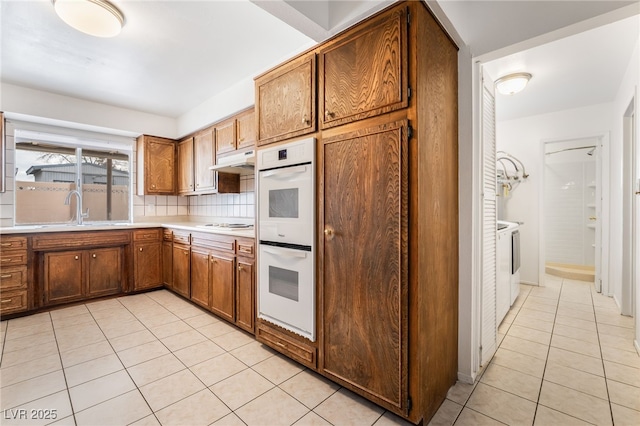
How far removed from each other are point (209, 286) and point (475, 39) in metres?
3.07

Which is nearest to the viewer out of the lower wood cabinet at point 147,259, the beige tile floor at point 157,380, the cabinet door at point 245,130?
the beige tile floor at point 157,380

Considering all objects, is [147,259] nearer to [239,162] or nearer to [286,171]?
[239,162]

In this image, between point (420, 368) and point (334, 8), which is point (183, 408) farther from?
point (334, 8)

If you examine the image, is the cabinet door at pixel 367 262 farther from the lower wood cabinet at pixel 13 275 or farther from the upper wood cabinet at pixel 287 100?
the lower wood cabinet at pixel 13 275

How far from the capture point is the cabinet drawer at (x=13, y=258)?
113 inches

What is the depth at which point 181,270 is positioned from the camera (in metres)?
3.50

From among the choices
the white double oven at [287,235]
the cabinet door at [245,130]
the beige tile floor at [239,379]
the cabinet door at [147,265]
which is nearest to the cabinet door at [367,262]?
the white double oven at [287,235]

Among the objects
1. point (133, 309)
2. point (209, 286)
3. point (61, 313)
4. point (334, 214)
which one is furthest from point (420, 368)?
point (61, 313)

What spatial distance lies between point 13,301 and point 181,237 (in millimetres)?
1676

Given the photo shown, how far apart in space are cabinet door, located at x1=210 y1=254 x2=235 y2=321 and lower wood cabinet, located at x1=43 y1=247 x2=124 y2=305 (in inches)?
64.9

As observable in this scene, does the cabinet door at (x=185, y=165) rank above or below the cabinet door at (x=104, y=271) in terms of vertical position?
above

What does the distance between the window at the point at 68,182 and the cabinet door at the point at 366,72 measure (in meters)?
3.88

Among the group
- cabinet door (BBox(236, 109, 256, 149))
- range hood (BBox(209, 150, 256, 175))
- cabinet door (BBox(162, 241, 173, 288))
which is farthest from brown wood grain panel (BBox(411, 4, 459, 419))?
cabinet door (BBox(162, 241, 173, 288))

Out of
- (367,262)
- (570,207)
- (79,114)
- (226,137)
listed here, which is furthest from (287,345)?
(570,207)
